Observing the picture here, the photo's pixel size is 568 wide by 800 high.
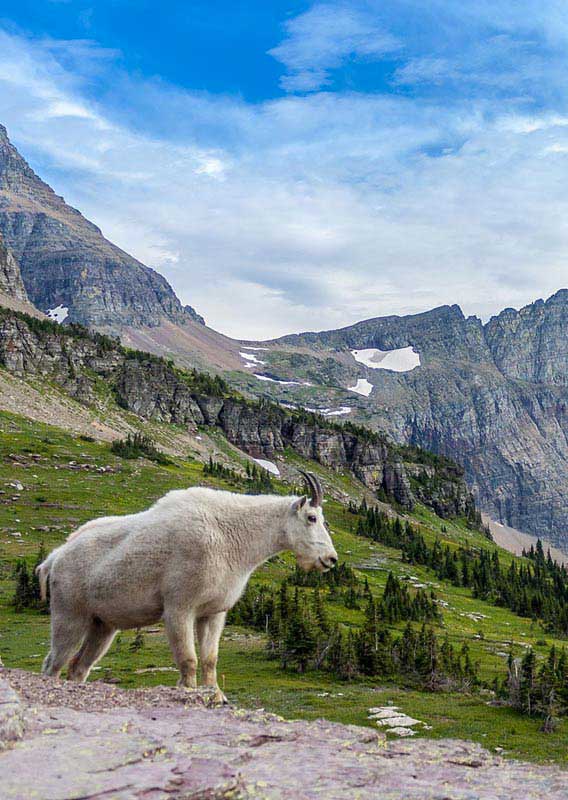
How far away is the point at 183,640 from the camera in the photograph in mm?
12984

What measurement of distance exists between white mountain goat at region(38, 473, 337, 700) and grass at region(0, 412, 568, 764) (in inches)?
513

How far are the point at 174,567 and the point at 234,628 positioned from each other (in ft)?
138

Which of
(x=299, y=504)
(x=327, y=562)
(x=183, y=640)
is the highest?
(x=299, y=504)

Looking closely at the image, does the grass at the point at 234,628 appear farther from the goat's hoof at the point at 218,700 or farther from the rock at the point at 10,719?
the rock at the point at 10,719

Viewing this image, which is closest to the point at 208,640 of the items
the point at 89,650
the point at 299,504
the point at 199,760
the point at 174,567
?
the point at 174,567

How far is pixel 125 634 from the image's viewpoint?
45844 millimetres

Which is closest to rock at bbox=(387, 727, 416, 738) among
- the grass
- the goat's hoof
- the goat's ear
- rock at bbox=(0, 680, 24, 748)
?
the grass

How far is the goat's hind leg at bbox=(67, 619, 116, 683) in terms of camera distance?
1436 centimetres

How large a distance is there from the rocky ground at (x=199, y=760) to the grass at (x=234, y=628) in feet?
49.5

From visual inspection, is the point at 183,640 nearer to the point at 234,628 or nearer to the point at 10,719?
the point at 10,719

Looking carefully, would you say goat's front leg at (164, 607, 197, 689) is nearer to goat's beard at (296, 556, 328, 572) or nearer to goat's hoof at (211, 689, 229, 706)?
goat's hoof at (211, 689, 229, 706)

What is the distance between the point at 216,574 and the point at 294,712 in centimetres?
1522

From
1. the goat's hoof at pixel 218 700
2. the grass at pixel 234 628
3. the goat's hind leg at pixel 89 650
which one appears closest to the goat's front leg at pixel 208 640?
the goat's hoof at pixel 218 700

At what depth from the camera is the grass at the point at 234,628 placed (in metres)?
28.1
